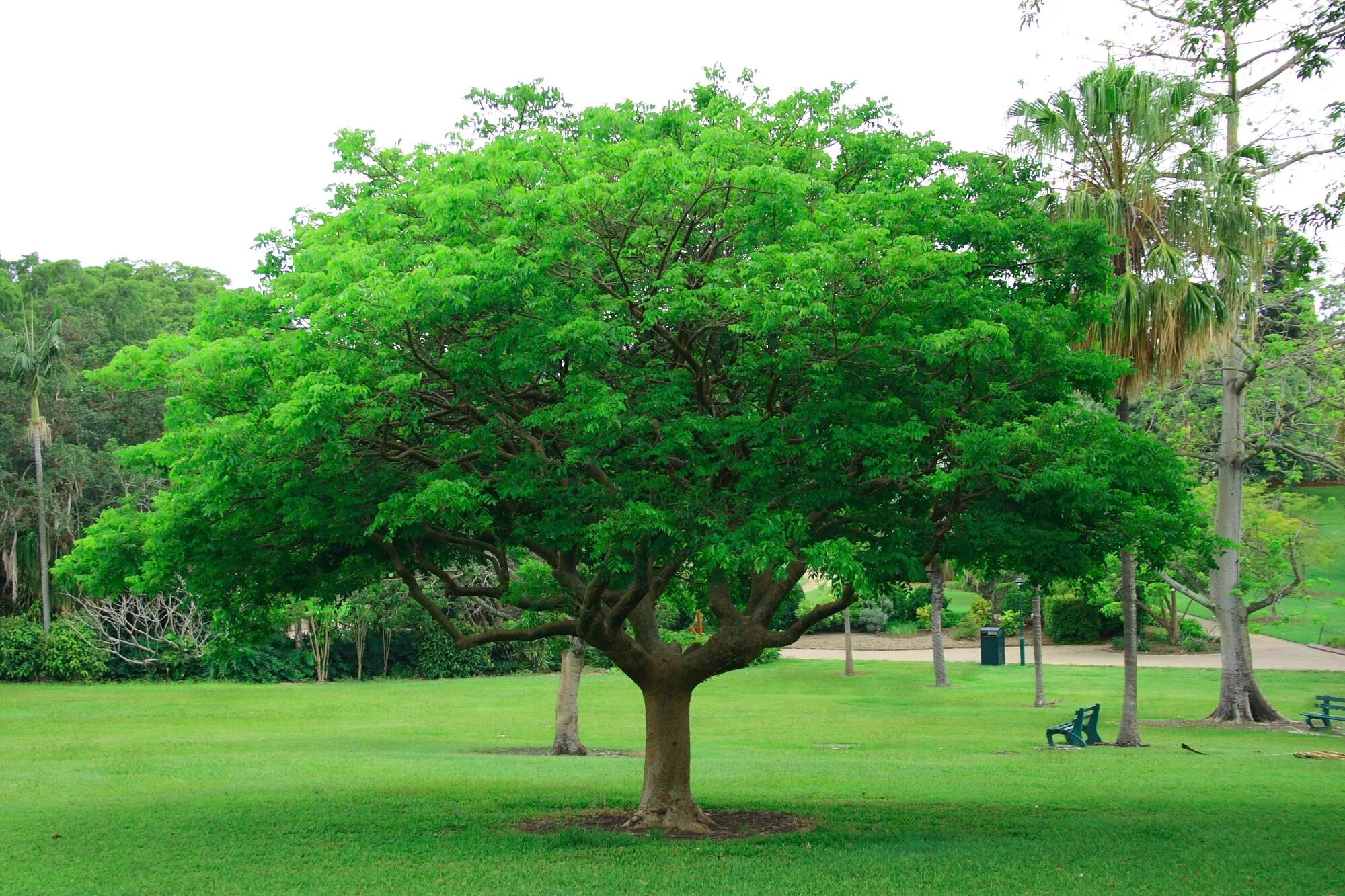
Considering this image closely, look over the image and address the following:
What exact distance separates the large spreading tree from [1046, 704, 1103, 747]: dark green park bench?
11.1 metres

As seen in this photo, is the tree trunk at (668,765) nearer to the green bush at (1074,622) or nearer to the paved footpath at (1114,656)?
the paved footpath at (1114,656)

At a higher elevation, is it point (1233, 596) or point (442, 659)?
point (1233, 596)

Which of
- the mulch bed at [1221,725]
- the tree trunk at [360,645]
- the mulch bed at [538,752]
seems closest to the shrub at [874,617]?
the tree trunk at [360,645]

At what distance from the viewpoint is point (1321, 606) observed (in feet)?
189

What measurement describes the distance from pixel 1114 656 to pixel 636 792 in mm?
34639

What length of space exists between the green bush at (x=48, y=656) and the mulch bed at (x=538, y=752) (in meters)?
22.7

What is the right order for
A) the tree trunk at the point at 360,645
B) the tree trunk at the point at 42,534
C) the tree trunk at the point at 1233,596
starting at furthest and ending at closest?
1. the tree trunk at the point at 360,645
2. the tree trunk at the point at 42,534
3. the tree trunk at the point at 1233,596

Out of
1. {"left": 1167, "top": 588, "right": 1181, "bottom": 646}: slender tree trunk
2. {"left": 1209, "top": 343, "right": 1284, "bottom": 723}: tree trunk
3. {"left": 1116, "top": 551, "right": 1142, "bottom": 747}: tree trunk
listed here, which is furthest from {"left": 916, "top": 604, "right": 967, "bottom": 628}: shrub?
{"left": 1116, "top": 551, "right": 1142, "bottom": 747}: tree trunk

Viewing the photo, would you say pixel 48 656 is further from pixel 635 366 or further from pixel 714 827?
Result: pixel 635 366

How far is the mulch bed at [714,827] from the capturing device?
12.3 metres

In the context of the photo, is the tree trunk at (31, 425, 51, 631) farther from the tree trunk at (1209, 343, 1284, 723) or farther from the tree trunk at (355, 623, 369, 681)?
the tree trunk at (1209, 343, 1284, 723)

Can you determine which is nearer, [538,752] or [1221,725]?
[538,752]

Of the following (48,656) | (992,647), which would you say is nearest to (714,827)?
(992,647)

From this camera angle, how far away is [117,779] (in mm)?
17188
